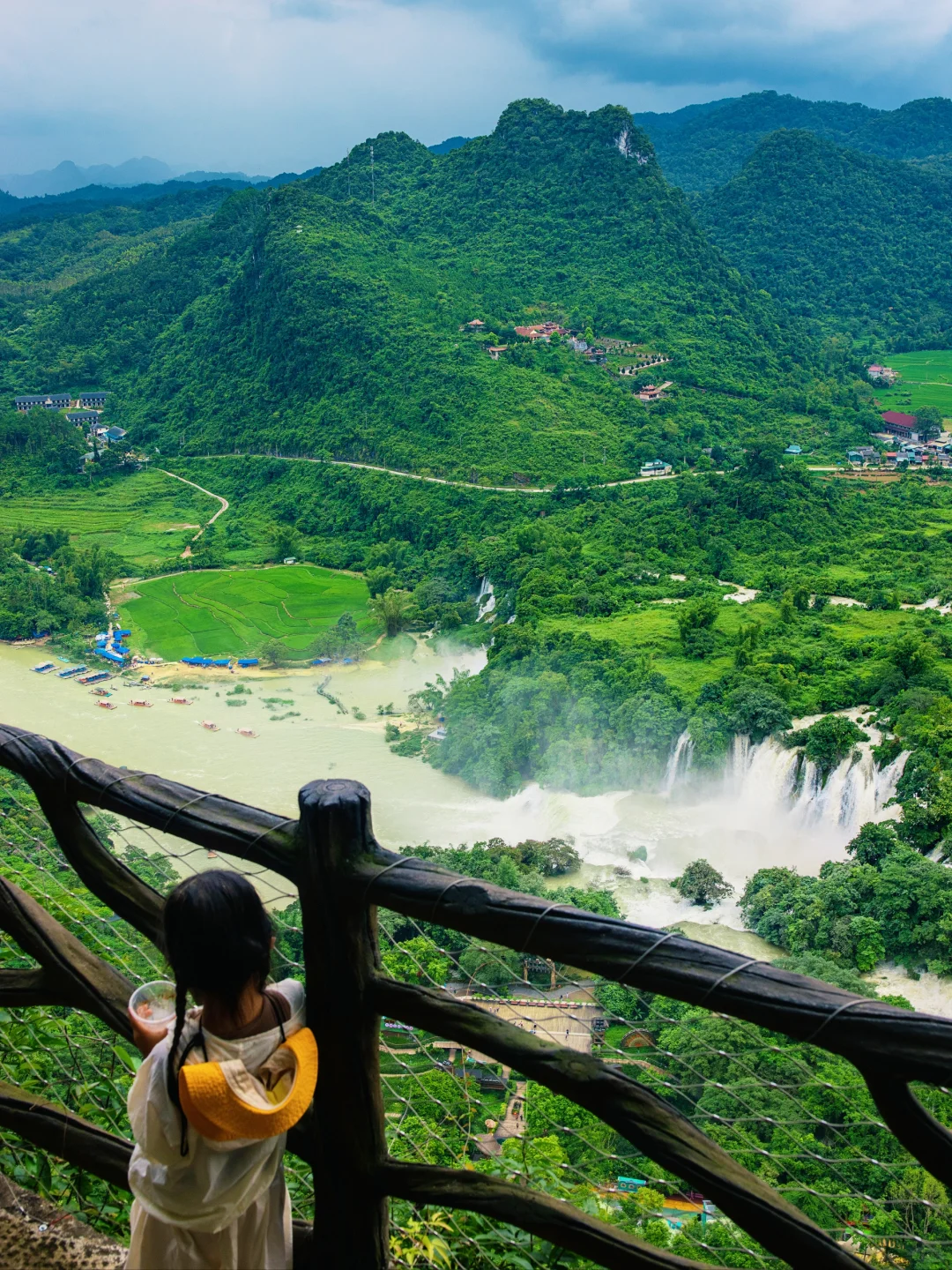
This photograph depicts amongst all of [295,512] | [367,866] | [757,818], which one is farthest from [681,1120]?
[295,512]

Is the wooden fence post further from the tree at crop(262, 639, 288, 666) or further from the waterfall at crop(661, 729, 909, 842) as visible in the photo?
the tree at crop(262, 639, 288, 666)

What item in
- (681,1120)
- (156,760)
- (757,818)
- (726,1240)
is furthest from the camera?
(156,760)

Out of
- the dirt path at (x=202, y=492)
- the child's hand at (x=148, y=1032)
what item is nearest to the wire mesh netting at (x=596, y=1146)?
the child's hand at (x=148, y=1032)

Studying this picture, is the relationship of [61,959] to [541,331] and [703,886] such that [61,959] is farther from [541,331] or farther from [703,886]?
[541,331]

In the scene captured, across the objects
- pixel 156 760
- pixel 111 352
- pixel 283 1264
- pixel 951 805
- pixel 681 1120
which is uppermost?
pixel 111 352

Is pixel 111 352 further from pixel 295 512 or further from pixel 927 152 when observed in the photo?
pixel 927 152

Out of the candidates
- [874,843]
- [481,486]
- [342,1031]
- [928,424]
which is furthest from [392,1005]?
[928,424]
